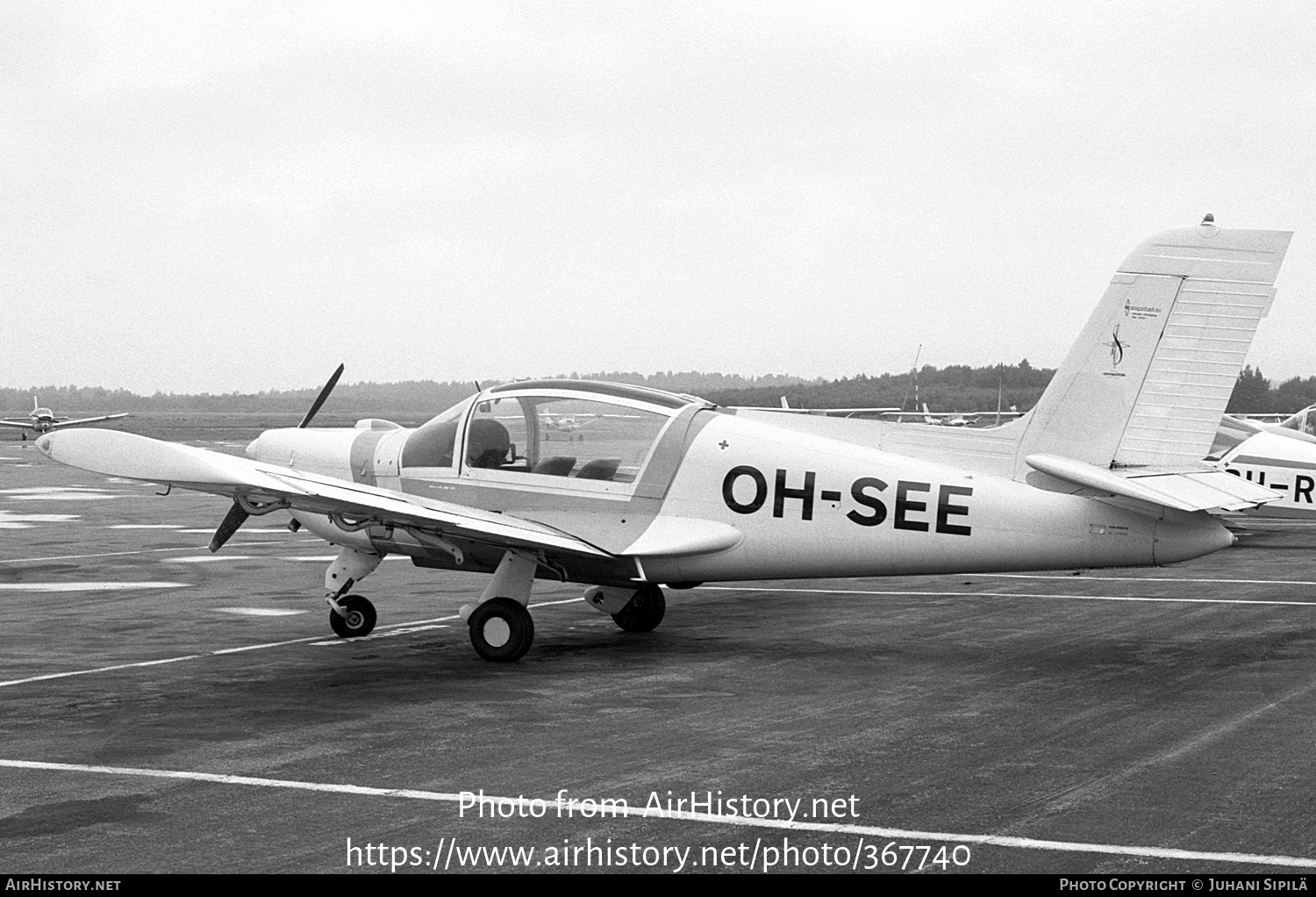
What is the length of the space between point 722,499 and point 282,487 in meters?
3.52

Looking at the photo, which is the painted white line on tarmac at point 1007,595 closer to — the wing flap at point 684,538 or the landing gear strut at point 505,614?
the wing flap at point 684,538

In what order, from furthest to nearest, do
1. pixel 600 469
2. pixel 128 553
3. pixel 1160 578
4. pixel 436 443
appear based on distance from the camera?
1. pixel 128 553
2. pixel 1160 578
3. pixel 436 443
4. pixel 600 469

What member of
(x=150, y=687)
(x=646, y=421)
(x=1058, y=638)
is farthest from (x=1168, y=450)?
(x=150, y=687)

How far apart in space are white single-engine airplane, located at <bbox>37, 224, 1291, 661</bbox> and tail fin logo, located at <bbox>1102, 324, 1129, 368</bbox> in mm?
30

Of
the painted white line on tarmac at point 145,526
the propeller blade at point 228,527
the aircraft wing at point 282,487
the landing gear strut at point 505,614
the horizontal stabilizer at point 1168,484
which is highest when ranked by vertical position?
the horizontal stabilizer at point 1168,484

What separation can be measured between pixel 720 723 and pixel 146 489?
1227 inches

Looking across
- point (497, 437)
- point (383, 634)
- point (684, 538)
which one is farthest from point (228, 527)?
point (684, 538)

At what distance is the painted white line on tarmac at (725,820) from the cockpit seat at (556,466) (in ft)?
16.3

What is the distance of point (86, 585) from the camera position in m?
16.6

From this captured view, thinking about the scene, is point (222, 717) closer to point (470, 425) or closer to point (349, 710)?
point (349, 710)

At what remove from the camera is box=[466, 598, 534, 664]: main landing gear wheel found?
1120 cm

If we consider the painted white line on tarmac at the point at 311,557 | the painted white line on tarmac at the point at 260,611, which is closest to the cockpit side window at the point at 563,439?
the painted white line on tarmac at the point at 260,611

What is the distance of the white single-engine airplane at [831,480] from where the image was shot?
419 inches

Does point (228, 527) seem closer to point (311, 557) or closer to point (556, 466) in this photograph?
point (556, 466)
